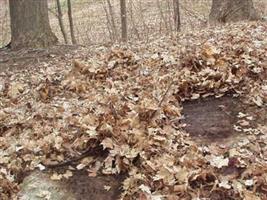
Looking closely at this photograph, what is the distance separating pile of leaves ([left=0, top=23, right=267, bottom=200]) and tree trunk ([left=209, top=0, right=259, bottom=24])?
7.66 feet

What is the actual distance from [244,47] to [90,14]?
11.1 m

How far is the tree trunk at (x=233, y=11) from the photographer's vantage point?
25.7ft

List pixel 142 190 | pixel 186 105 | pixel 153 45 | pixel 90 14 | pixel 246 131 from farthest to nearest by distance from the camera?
pixel 90 14 < pixel 153 45 < pixel 186 105 < pixel 246 131 < pixel 142 190

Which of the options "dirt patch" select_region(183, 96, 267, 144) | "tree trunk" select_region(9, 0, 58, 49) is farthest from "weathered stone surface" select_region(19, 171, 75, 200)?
"tree trunk" select_region(9, 0, 58, 49)

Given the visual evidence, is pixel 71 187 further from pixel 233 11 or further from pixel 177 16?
pixel 177 16

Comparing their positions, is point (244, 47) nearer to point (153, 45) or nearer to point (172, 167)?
point (153, 45)

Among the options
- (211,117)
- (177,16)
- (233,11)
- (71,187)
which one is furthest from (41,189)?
(177,16)

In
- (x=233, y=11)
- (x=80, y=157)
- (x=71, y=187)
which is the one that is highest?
(x=233, y=11)

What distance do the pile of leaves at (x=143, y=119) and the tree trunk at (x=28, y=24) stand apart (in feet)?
4.97

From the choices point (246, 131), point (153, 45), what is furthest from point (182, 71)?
point (153, 45)

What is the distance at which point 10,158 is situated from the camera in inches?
141

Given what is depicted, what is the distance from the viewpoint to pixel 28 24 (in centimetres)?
699

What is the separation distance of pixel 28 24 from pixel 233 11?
3209 millimetres

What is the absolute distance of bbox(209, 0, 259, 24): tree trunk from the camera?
784cm
